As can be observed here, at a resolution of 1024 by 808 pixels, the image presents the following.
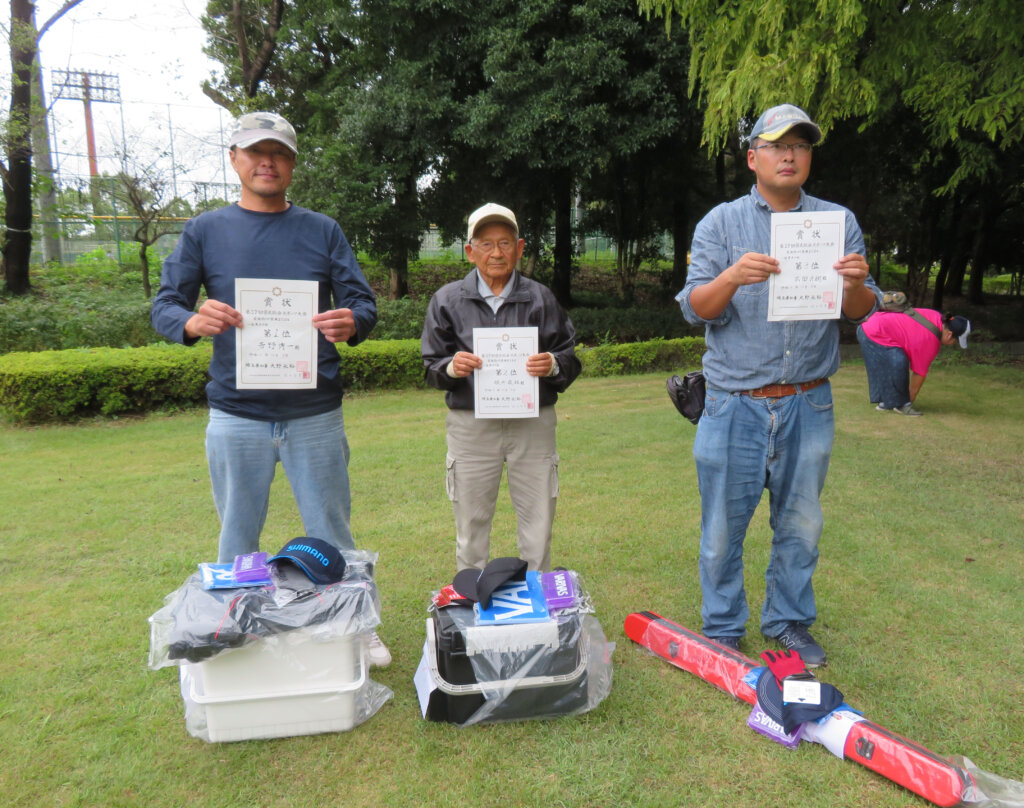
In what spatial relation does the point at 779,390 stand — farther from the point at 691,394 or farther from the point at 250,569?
the point at 250,569

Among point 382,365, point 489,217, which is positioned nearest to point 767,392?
point 489,217

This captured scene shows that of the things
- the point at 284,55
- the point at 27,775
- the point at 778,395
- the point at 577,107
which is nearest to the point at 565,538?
the point at 778,395

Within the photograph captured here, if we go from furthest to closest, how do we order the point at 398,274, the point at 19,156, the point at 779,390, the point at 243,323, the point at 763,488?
the point at 398,274, the point at 19,156, the point at 763,488, the point at 779,390, the point at 243,323

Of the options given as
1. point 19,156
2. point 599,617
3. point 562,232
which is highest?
point 19,156

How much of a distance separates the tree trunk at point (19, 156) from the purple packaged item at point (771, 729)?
1445cm

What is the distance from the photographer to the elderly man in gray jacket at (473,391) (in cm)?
315

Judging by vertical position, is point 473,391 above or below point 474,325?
below

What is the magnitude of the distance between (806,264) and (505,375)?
4.11 feet

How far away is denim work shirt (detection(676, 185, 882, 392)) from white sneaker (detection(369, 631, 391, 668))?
6.08 ft

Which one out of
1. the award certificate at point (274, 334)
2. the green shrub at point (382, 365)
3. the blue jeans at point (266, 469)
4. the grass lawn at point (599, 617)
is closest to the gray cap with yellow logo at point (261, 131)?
the award certificate at point (274, 334)

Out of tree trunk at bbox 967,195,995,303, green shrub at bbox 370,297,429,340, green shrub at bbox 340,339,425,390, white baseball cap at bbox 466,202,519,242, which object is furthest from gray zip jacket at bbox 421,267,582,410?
tree trunk at bbox 967,195,995,303

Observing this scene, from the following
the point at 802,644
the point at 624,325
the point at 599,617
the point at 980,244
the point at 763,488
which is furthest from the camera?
the point at 980,244

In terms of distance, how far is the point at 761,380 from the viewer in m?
2.97

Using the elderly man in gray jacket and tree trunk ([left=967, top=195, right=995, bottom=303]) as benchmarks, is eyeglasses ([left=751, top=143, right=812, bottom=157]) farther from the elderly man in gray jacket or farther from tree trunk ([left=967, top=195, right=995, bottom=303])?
tree trunk ([left=967, top=195, right=995, bottom=303])
